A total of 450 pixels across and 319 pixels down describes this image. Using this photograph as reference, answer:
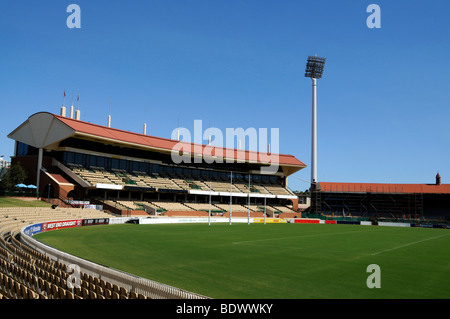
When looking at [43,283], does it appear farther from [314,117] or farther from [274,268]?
[314,117]

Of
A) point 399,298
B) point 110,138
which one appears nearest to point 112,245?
point 399,298

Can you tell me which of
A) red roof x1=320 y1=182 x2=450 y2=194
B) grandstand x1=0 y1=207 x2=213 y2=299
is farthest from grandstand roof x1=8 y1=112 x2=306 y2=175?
grandstand x1=0 y1=207 x2=213 y2=299

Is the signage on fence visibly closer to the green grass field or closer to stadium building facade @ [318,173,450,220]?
the green grass field

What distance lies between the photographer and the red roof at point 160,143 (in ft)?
213

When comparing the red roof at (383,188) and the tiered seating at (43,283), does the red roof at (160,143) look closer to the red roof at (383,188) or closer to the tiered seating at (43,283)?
the red roof at (383,188)

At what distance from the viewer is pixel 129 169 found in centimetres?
7775

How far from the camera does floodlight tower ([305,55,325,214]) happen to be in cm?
9700

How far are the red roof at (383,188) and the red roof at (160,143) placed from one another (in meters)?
10.0

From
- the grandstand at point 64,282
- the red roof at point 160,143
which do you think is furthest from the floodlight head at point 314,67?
the grandstand at point 64,282

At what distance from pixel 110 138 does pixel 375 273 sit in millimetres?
57740

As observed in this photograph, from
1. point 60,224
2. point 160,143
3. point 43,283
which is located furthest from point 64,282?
point 160,143

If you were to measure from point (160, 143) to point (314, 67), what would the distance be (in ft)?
161
